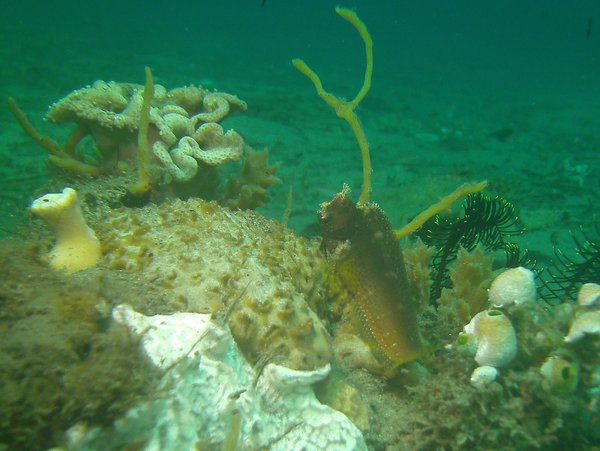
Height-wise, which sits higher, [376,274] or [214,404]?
[376,274]

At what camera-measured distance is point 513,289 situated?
276cm

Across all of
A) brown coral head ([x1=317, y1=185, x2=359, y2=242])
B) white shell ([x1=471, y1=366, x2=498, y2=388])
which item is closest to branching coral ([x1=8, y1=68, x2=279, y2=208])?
brown coral head ([x1=317, y1=185, x2=359, y2=242])

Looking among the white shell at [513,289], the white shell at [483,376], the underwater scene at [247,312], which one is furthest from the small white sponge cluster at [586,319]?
the white shell at [483,376]

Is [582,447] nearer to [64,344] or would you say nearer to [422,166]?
[64,344]

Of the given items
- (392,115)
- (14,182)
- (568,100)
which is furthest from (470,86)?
Result: (14,182)

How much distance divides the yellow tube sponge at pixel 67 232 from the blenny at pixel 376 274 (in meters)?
1.69

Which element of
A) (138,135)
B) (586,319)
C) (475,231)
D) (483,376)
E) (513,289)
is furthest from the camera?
(475,231)

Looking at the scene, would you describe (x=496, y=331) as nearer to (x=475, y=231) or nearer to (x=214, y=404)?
(x=475, y=231)

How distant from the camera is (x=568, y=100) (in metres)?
25.2

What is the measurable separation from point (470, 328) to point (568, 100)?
29.3m

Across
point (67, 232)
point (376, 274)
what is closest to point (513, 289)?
point (376, 274)

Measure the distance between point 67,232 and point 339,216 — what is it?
75.0 inches

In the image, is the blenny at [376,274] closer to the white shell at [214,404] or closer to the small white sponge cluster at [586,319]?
the white shell at [214,404]

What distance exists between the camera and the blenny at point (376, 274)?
278 cm
